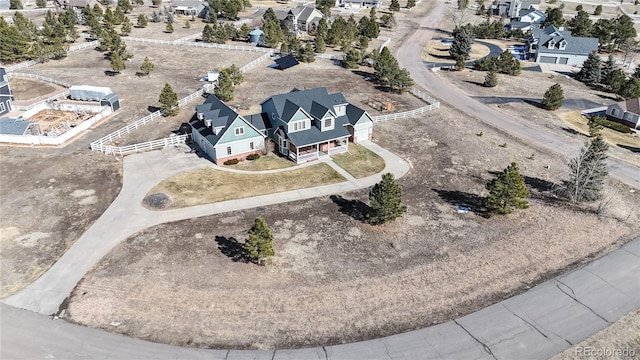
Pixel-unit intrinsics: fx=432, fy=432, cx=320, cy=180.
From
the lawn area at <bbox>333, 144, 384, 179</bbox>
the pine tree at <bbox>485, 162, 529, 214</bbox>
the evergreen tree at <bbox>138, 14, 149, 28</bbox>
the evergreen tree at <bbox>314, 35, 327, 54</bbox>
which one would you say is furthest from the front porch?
the evergreen tree at <bbox>138, 14, 149, 28</bbox>

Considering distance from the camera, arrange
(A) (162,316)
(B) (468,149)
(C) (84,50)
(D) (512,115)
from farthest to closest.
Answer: (C) (84,50) < (D) (512,115) < (B) (468,149) < (A) (162,316)

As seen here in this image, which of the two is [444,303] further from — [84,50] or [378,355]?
[84,50]

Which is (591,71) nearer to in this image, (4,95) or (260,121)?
(260,121)

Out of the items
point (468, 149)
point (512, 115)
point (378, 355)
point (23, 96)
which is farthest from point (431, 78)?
point (23, 96)

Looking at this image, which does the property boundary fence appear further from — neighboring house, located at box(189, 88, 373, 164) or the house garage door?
the house garage door

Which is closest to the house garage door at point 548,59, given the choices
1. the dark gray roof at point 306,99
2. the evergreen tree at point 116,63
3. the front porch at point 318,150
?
the dark gray roof at point 306,99

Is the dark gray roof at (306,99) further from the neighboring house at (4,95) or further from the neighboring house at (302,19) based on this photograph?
the neighboring house at (302,19)
